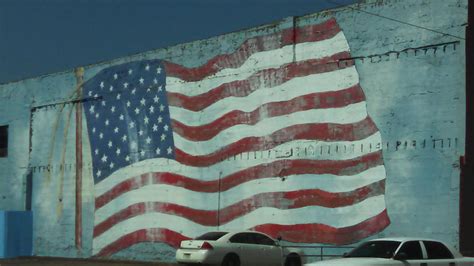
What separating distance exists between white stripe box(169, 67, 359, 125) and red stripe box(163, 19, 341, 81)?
129cm

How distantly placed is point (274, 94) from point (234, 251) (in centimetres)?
622

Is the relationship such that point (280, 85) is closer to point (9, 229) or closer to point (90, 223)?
A: point (90, 223)

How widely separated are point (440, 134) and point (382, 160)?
6.66ft

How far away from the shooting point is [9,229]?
34000 mm

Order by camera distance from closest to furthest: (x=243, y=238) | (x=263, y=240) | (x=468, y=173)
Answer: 1. (x=468, y=173)
2. (x=243, y=238)
3. (x=263, y=240)

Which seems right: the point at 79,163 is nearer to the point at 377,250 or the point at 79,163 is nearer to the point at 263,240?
the point at 263,240

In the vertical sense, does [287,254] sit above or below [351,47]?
below

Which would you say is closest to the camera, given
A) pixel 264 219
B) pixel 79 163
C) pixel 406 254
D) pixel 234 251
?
pixel 406 254

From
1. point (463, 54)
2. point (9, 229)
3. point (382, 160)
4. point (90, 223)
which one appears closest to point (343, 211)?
point (382, 160)

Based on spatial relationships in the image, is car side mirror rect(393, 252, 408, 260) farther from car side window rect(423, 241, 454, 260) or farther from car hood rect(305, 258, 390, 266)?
car side window rect(423, 241, 454, 260)

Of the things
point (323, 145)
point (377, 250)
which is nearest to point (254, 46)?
point (323, 145)

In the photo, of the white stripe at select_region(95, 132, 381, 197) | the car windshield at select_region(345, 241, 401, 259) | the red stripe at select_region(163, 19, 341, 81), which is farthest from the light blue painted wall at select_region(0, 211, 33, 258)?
the car windshield at select_region(345, 241, 401, 259)

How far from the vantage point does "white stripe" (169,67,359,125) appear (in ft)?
77.8

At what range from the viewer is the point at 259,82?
26.0 meters
